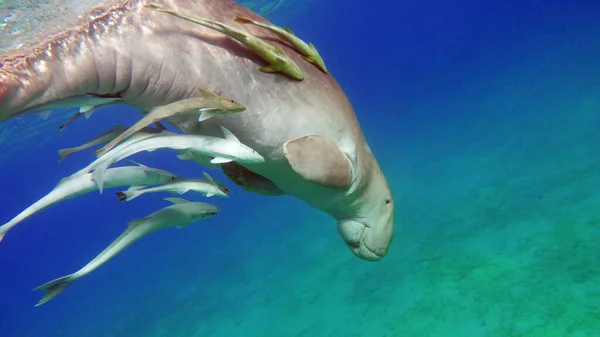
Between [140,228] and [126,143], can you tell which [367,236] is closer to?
[140,228]

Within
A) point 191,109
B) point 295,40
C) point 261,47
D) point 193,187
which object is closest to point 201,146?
point 191,109

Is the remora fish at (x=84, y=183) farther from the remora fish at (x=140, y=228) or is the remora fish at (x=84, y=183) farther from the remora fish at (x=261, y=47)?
the remora fish at (x=261, y=47)

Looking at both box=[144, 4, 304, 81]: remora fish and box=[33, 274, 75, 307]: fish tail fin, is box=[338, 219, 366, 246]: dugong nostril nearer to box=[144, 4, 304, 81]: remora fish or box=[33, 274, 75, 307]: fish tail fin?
box=[144, 4, 304, 81]: remora fish

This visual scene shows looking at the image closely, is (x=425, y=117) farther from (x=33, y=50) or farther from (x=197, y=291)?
(x=33, y=50)

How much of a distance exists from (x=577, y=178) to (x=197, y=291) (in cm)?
1277

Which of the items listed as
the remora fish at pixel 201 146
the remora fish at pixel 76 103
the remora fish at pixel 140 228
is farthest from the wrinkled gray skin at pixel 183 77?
the remora fish at pixel 140 228

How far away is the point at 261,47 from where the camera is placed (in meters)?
2.07

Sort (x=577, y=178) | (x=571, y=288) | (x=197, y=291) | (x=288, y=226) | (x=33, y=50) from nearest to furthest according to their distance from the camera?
(x=33, y=50)
(x=571, y=288)
(x=577, y=178)
(x=197, y=291)
(x=288, y=226)

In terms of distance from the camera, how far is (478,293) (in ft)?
23.6

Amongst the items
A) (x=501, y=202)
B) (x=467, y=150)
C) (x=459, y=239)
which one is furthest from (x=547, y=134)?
(x=459, y=239)

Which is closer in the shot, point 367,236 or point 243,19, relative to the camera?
point 243,19

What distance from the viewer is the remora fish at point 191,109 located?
5.89 feet

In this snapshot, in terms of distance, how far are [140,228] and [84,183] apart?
71 cm

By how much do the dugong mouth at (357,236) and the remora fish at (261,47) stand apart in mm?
1378
